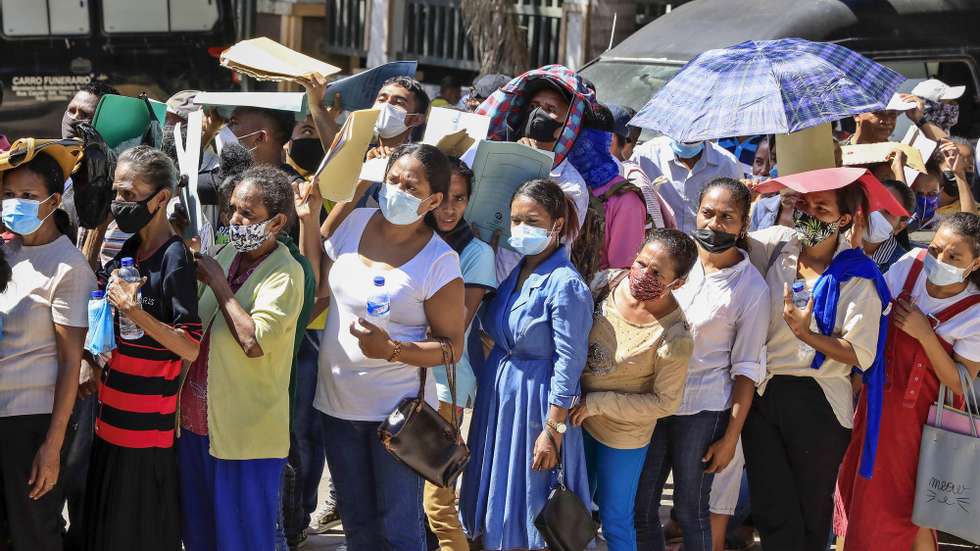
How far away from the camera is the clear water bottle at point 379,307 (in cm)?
396

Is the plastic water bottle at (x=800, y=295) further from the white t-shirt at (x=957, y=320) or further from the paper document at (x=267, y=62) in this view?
the paper document at (x=267, y=62)

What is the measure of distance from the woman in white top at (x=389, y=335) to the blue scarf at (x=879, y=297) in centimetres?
146

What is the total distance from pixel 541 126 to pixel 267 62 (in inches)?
48.3

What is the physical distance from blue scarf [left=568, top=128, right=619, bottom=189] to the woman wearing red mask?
2.74ft

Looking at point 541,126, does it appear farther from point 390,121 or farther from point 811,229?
point 811,229

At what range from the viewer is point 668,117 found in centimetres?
491

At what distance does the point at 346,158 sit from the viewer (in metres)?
4.57

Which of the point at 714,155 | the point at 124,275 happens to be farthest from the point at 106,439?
the point at 714,155

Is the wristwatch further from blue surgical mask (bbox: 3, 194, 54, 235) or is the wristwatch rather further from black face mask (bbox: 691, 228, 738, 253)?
blue surgical mask (bbox: 3, 194, 54, 235)

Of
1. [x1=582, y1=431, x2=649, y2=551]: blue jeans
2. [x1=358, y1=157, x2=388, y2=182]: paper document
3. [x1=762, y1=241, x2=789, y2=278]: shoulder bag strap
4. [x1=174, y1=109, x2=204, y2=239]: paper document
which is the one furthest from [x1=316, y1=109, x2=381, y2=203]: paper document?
[x1=762, y1=241, x2=789, y2=278]: shoulder bag strap

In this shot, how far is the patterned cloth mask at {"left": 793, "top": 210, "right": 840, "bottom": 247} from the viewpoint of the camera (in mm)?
4746

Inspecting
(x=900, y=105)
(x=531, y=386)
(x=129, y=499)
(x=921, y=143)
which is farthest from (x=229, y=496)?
(x=900, y=105)

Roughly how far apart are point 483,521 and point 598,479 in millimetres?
504

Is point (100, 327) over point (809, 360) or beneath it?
over
